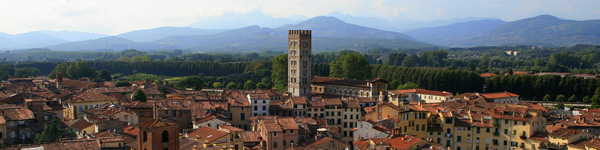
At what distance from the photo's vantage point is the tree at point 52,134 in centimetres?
3172

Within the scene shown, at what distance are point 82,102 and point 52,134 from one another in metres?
13.3

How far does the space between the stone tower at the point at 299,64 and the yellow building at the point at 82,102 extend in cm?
2046

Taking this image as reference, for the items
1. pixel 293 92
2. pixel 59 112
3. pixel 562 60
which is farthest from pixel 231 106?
pixel 562 60

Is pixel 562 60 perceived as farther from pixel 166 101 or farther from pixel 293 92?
pixel 166 101

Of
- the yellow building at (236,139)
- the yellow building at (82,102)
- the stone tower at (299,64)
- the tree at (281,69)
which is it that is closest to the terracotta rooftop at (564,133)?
the yellow building at (236,139)

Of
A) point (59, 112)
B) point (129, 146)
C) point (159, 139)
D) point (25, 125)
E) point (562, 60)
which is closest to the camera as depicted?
point (159, 139)

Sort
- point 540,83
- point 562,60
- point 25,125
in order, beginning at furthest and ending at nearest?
point 562,60
point 540,83
point 25,125

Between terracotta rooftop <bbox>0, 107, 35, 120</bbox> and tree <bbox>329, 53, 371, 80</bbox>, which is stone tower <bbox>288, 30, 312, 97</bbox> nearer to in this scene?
tree <bbox>329, 53, 371, 80</bbox>

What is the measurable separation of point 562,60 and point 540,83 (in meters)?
78.6

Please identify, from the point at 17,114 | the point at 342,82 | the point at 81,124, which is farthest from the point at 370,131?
the point at 342,82

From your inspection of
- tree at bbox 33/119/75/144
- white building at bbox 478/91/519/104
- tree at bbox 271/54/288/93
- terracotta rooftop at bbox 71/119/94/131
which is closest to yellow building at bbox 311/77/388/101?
white building at bbox 478/91/519/104

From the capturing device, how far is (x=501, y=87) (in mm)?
70625

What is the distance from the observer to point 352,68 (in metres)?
77.1

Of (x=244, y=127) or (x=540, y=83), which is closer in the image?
(x=244, y=127)
